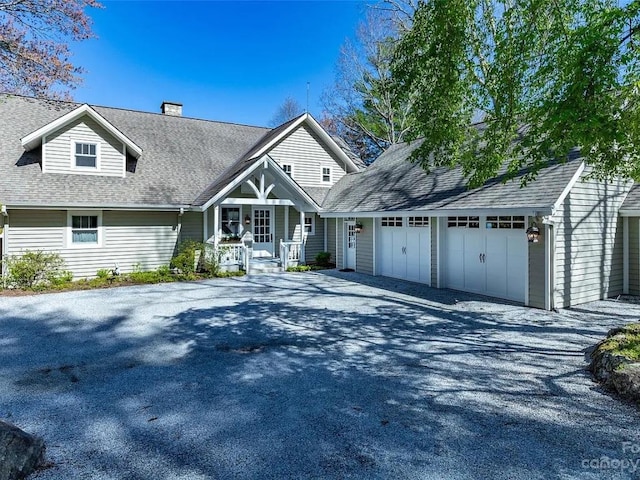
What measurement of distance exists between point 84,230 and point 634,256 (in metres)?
16.9

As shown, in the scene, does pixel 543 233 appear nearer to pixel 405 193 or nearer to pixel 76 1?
pixel 405 193

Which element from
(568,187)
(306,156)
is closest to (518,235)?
(568,187)

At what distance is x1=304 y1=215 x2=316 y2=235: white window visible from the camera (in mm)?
17984

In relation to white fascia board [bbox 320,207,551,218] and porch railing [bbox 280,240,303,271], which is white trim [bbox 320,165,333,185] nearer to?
porch railing [bbox 280,240,303,271]

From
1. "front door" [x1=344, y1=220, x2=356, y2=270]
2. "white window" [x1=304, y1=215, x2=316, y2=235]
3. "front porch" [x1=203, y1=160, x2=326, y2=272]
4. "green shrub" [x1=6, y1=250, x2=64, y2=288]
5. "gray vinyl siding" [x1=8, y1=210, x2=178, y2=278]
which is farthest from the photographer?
"white window" [x1=304, y1=215, x2=316, y2=235]

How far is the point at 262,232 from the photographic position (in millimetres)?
17203

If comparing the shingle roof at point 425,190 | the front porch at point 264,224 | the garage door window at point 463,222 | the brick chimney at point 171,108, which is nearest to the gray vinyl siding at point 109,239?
the front porch at point 264,224

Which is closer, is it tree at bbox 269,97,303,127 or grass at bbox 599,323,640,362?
grass at bbox 599,323,640,362

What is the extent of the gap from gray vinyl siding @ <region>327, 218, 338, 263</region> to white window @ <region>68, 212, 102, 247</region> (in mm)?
9213

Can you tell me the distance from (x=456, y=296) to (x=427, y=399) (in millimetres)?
6612

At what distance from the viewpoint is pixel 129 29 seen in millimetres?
16156

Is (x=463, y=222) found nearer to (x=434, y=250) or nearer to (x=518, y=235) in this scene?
(x=434, y=250)

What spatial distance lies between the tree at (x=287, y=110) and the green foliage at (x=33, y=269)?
29.3 meters

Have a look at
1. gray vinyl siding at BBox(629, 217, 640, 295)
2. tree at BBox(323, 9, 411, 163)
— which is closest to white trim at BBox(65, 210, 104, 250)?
gray vinyl siding at BBox(629, 217, 640, 295)
